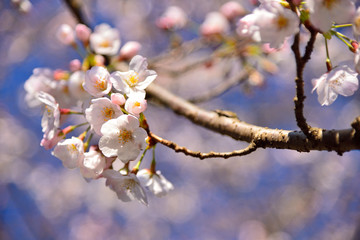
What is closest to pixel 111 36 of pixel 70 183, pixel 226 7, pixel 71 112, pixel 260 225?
pixel 71 112

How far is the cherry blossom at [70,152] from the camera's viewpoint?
120cm

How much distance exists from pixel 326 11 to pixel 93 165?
951mm

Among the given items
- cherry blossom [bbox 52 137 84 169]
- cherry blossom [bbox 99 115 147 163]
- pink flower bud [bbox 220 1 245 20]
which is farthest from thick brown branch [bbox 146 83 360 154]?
pink flower bud [bbox 220 1 245 20]

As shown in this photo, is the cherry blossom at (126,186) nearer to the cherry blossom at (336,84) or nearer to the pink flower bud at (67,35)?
the cherry blossom at (336,84)

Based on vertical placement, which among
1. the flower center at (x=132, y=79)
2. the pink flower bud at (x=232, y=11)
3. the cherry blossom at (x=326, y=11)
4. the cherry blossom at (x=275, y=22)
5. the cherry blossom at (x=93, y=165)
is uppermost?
the cherry blossom at (x=326, y=11)

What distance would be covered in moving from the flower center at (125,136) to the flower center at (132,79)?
20 cm

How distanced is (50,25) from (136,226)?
225 inches

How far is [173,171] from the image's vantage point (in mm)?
8203

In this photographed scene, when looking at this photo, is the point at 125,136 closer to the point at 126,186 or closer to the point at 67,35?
the point at 126,186

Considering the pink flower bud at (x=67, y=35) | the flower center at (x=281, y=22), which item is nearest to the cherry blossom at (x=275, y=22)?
the flower center at (x=281, y=22)

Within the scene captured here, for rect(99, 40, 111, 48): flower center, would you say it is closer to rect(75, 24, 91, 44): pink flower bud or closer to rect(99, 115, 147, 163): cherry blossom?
rect(75, 24, 91, 44): pink flower bud

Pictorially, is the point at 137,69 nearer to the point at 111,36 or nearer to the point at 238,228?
the point at 111,36

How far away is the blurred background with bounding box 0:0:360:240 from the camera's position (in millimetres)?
6590

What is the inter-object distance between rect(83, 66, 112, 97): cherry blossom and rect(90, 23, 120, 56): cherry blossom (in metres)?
0.86
